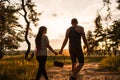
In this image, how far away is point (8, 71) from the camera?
14617 mm

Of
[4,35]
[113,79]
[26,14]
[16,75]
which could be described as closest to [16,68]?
[16,75]

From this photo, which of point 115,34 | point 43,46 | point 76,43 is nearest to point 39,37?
point 43,46

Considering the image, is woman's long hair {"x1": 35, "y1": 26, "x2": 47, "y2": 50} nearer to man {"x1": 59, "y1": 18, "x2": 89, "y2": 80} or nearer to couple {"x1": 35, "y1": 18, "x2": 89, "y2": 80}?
couple {"x1": 35, "y1": 18, "x2": 89, "y2": 80}

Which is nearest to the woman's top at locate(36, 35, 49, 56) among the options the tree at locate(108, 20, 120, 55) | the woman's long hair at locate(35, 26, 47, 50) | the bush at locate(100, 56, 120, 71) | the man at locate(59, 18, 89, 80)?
the woman's long hair at locate(35, 26, 47, 50)

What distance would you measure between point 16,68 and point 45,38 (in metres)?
3.40

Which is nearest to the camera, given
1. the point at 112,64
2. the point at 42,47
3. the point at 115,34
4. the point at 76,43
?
the point at 76,43

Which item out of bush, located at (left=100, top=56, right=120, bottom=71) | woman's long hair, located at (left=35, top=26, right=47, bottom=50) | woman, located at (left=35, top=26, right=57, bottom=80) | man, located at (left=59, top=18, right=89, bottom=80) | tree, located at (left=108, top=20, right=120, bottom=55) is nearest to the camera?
man, located at (left=59, top=18, right=89, bottom=80)

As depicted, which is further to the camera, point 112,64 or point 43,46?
point 112,64

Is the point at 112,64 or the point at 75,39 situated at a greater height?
the point at 75,39

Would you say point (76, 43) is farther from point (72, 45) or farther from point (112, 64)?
point (112, 64)

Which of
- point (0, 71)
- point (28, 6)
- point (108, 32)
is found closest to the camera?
point (0, 71)

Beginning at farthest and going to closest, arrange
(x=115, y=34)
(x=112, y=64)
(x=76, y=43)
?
(x=112, y=64) → (x=115, y=34) → (x=76, y=43)

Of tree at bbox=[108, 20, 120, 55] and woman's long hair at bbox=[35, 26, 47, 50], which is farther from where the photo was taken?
tree at bbox=[108, 20, 120, 55]

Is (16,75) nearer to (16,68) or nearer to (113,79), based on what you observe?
(16,68)
